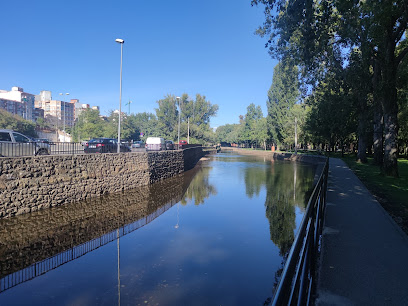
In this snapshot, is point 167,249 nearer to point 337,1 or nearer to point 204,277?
point 204,277

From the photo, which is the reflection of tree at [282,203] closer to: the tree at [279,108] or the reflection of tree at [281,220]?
the reflection of tree at [281,220]

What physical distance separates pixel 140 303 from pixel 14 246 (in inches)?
205

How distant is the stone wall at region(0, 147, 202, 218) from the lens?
1136 centimetres

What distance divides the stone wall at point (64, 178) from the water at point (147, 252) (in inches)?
27.8

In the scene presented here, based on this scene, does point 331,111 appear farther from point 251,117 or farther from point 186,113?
point 251,117

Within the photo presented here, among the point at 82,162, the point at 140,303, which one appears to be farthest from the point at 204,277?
the point at 82,162

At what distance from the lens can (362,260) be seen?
16.3 feet

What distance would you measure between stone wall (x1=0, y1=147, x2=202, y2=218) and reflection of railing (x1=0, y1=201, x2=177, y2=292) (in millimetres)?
4656

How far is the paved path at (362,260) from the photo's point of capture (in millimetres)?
3852

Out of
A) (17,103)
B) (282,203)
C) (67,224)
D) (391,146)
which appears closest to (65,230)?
(67,224)

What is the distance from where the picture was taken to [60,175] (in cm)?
1360

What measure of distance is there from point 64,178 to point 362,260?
12.9 m

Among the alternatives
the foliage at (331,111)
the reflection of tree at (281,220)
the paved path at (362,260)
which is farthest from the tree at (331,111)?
the paved path at (362,260)

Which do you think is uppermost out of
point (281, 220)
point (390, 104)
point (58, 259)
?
point (390, 104)
